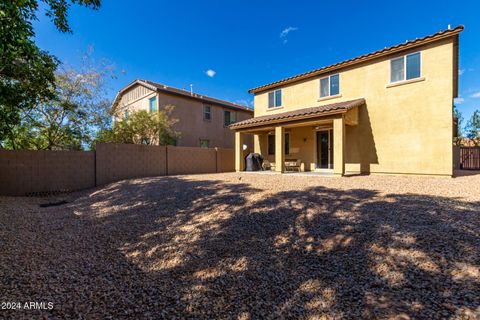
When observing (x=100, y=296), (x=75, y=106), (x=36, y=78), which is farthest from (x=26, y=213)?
(x=75, y=106)

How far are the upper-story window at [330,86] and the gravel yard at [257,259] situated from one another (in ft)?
27.3

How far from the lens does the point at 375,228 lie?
13.4ft

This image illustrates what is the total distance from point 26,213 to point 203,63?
642 inches

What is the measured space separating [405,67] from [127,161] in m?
14.5

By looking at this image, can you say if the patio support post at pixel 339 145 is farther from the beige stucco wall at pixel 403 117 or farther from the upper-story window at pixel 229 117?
the upper-story window at pixel 229 117

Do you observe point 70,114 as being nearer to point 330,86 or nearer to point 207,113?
point 207,113

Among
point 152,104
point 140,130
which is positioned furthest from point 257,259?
point 152,104

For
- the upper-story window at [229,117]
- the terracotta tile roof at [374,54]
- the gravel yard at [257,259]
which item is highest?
the terracotta tile roof at [374,54]

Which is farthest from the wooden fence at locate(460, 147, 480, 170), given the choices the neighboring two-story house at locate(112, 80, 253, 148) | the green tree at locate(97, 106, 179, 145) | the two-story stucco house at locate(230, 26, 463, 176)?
the green tree at locate(97, 106, 179, 145)

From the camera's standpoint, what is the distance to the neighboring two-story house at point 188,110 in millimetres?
17172

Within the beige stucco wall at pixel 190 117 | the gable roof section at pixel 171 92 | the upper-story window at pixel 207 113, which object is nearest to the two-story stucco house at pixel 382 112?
the beige stucco wall at pixel 190 117

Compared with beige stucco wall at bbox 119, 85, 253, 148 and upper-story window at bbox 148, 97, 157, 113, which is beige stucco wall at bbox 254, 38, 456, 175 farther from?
upper-story window at bbox 148, 97, 157, 113

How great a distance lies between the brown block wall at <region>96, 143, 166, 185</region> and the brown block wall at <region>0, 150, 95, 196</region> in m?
0.43

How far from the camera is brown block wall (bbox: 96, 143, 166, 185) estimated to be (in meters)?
11.3
